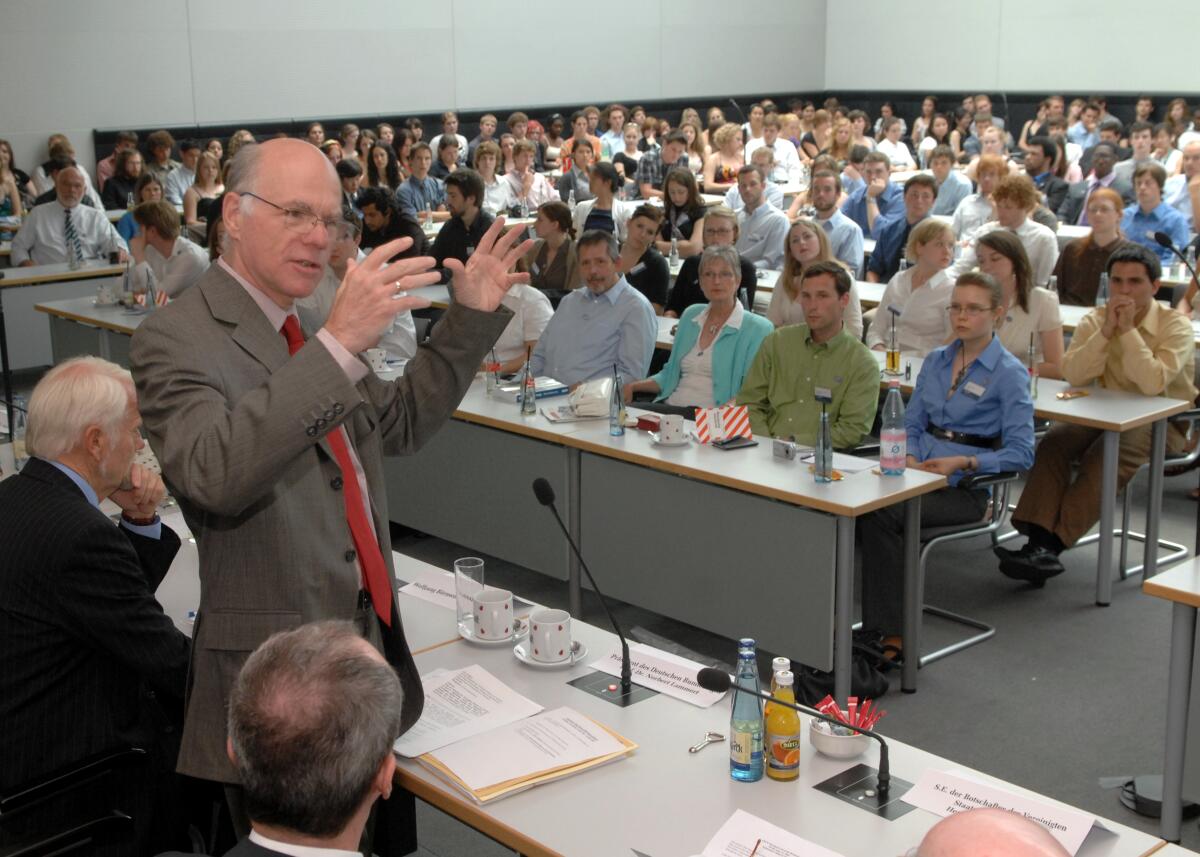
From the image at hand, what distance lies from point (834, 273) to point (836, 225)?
363 cm

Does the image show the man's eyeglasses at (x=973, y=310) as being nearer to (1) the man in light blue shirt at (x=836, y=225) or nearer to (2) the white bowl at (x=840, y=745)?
(2) the white bowl at (x=840, y=745)

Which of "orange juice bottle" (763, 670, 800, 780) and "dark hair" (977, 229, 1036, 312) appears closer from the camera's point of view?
"orange juice bottle" (763, 670, 800, 780)

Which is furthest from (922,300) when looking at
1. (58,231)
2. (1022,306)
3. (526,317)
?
(58,231)

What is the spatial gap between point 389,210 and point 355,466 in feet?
19.5

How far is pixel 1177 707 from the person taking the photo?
10.4 ft

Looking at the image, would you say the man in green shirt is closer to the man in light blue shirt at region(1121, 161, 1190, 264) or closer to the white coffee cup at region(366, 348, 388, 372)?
the white coffee cup at region(366, 348, 388, 372)

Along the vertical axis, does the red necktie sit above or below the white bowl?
above

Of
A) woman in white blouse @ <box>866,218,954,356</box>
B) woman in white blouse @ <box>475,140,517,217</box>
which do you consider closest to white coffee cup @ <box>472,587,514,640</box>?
woman in white blouse @ <box>866,218,954,356</box>

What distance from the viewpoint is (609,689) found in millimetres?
2648

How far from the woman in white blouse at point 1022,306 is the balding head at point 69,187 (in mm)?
6463

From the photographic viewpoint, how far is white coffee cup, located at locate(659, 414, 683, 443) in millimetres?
4438

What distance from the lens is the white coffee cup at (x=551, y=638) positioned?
8.97ft

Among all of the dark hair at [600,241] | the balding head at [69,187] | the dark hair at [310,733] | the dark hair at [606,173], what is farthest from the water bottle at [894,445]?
the balding head at [69,187]

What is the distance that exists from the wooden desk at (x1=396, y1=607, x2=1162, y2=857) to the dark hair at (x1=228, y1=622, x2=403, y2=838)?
0.50 metres
